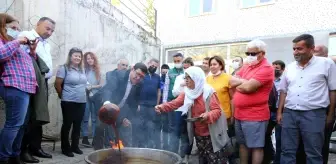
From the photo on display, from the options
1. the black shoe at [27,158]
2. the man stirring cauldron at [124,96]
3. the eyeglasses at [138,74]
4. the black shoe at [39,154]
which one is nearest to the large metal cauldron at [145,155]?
the man stirring cauldron at [124,96]

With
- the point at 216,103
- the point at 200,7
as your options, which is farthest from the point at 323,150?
the point at 200,7

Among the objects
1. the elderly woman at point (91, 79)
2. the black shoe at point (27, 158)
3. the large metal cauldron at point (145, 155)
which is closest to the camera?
the large metal cauldron at point (145, 155)

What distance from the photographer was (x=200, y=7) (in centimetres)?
1313

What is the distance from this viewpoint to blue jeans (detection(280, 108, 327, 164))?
332 centimetres

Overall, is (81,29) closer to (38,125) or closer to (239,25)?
(38,125)

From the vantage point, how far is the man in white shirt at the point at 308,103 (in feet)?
11.0

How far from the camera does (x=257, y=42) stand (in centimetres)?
382

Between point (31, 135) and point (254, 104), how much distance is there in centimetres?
340

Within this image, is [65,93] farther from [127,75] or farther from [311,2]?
[311,2]

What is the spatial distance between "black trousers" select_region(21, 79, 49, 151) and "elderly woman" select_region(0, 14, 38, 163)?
0.32 meters

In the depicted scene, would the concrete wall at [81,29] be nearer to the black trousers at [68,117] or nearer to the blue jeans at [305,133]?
the black trousers at [68,117]

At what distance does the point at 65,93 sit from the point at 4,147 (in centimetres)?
147

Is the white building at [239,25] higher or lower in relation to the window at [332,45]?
higher

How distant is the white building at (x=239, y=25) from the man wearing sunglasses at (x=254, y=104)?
22.7 feet
